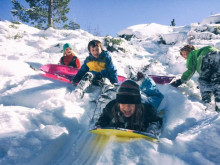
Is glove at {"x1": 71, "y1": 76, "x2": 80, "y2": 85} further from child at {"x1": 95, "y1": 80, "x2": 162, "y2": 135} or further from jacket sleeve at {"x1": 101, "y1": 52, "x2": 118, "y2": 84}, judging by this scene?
child at {"x1": 95, "y1": 80, "x2": 162, "y2": 135}

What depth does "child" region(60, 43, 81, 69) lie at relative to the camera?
4938 millimetres

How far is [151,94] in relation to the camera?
2.71 m

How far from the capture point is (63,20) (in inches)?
567

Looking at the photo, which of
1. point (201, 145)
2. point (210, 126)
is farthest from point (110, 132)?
point (210, 126)

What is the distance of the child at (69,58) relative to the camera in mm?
4938

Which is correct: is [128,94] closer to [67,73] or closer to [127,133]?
[127,133]

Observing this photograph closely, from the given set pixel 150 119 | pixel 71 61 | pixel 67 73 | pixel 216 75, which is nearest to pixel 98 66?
pixel 67 73

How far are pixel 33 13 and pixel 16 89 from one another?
12001 mm

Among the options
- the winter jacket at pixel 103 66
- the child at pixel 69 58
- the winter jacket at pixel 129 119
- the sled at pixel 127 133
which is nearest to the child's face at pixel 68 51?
the child at pixel 69 58

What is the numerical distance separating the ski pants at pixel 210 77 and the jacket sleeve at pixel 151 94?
791 mm

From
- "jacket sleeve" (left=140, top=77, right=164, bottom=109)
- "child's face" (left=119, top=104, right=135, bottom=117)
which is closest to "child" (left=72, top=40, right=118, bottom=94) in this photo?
"jacket sleeve" (left=140, top=77, right=164, bottom=109)

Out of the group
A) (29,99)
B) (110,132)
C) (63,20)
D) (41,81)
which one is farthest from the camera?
(63,20)

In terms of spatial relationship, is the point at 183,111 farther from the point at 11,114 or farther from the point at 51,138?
the point at 11,114

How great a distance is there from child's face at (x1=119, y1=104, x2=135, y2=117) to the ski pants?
5.00 ft
